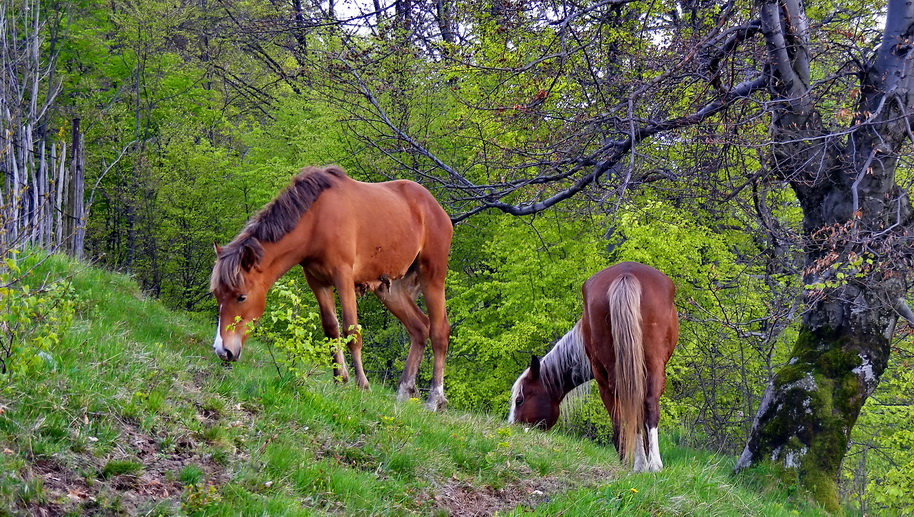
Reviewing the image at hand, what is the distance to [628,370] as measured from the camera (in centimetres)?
638

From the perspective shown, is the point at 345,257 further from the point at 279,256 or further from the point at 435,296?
the point at 435,296

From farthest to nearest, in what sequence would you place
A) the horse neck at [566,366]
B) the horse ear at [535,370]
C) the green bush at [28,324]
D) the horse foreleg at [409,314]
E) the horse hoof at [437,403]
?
the horse ear at [535,370] → the horse neck at [566,366] → the horse foreleg at [409,314] → the horse hoof at [437,403] → the green bush at [28,324]

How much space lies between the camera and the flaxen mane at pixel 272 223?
19.6 ft

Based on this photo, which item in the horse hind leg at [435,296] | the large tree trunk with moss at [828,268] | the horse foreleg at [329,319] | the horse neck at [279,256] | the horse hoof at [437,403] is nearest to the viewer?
the horse neck at [279,256]

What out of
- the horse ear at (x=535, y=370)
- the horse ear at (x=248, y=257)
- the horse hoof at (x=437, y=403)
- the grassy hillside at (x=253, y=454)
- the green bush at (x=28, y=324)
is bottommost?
the horse hoof at (x=437, y=403)

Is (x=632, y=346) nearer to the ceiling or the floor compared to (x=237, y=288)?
nearer to the floor

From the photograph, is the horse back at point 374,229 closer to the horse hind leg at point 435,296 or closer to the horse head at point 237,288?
the horse hind leg at point 435,296

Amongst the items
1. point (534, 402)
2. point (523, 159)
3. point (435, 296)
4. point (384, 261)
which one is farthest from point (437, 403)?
point (523, 159)

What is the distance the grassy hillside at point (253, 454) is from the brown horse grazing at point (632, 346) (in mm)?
512

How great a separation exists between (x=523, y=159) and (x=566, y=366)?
9.03 ft

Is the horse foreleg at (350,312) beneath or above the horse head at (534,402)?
above

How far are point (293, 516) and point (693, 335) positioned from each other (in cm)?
1174

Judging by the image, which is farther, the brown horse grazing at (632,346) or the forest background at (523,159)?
the forest background at (523,159)

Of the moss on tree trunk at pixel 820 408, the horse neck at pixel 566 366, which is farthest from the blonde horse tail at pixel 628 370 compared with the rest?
the horse neck at pixel 566 366
